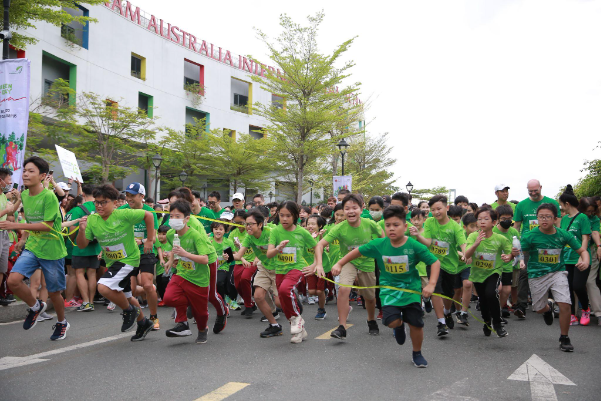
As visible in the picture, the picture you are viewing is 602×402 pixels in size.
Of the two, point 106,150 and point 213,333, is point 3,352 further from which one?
point 106,150

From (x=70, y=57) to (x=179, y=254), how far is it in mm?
24052

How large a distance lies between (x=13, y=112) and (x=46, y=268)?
423 centimetres

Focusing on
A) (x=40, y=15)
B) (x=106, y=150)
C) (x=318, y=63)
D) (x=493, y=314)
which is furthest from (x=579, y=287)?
(x=106, y=150)

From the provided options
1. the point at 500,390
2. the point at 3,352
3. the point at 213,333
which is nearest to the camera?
the point at 500,390

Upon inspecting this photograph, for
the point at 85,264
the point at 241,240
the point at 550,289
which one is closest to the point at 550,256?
the point at 550,289

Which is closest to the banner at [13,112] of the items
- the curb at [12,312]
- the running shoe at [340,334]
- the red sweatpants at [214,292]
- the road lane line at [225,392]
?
the curb at [12,312]

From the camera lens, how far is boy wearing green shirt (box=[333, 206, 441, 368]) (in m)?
5.21

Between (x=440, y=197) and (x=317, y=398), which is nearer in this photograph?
(x=317, y=398)

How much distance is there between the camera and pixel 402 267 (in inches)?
212

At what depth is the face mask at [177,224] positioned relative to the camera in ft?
20.2

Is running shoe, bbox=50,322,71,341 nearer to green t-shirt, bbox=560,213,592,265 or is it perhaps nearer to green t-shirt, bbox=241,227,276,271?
green t-shirt, bbox=241,227,276,271

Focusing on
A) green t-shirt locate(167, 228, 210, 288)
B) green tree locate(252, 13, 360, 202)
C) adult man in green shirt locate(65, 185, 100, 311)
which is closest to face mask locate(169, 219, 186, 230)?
green t-shirt locate(167, 228, 210, 288)

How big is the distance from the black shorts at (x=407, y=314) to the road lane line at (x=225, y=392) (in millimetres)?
1590

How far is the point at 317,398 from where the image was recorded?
4.06 meters
